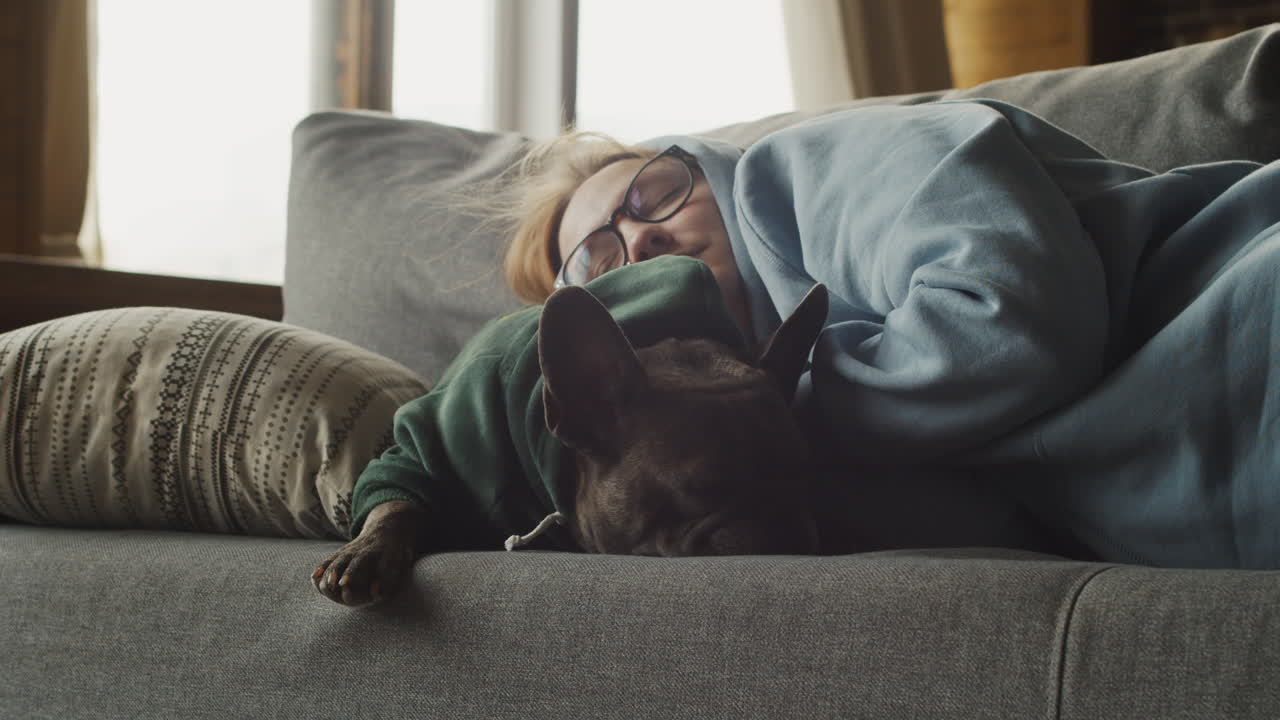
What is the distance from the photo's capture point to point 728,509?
737 millimetres

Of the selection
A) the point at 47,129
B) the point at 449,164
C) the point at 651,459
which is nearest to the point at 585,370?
the point at 651,459

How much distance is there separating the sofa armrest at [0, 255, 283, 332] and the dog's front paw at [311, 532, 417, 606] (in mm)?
1032

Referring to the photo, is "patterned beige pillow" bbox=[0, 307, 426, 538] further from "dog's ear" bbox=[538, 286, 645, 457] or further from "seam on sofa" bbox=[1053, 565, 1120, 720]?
"seam on sofa" bbox=[1053, 565, 1120, 720]

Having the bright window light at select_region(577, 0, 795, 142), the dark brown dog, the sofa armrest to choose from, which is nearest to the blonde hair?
the dark brown dog

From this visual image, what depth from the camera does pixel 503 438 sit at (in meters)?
0.84

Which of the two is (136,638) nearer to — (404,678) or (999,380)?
(404,678)

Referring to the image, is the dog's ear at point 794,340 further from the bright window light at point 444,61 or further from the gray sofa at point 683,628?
the bright window light at point 444,61

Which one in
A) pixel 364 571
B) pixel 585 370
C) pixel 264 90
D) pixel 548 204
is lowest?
pixel 364 571

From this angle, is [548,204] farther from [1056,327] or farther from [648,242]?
[1056,327]

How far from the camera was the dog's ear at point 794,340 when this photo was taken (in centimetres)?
81

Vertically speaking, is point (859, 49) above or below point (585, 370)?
above

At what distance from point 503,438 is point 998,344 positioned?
38 centimetres

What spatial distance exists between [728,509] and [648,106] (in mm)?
2560

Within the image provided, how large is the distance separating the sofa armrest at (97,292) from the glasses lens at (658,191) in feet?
3.11
